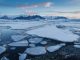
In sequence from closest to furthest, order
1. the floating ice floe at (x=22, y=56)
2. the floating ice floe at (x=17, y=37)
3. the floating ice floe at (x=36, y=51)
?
the floating ice floe at (x=22, y=56), the floating ice floe at (x=36, y=51), the floating ice floe at (x=17, y=37)

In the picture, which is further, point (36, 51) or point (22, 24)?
point (22, 24)

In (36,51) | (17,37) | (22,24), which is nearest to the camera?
(36,51)

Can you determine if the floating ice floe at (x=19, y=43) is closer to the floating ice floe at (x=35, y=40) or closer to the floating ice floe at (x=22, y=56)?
the floating ice floe at (x=35, y=40)

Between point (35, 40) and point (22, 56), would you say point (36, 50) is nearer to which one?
point (22, 56)

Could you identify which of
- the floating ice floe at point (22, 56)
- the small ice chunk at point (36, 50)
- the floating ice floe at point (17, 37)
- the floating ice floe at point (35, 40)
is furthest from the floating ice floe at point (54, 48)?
the floating ice floe at point (17, 37)

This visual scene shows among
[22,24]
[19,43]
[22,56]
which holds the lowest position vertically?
[22,56]

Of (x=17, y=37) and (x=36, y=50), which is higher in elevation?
(x=17, y=37)

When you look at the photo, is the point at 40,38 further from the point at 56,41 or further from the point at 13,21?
the point at 13,21

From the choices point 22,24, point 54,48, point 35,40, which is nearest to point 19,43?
point 35,40

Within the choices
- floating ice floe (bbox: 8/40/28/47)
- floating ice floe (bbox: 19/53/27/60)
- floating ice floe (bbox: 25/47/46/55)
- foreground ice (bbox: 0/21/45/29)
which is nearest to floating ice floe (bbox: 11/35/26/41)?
floating ice floe (bbox: 8/40/28/47)

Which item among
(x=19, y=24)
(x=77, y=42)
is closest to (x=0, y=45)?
(x=77, y=42)

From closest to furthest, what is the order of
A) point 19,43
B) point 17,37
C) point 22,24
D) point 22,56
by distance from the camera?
point 22,56 < point 19,43 < point 17,37 < point 22,24
